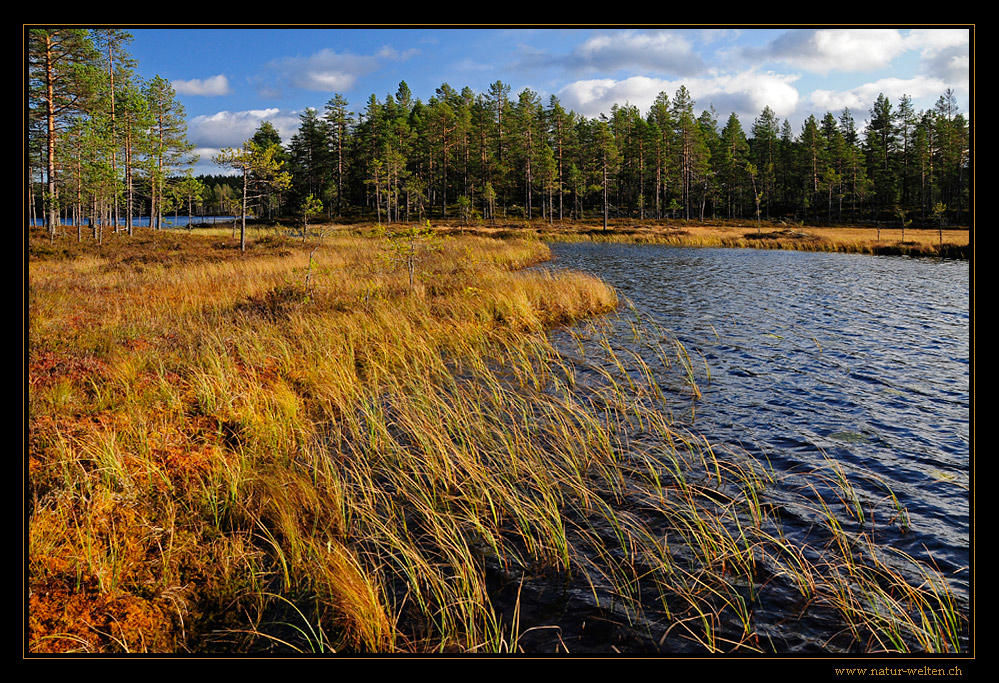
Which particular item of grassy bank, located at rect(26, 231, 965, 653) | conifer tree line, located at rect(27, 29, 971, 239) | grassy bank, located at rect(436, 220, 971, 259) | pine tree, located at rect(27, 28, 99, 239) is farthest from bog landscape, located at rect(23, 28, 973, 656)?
conifer tree line, located at rect(27, 29, 971, 239)

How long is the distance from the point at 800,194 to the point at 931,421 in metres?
93.9

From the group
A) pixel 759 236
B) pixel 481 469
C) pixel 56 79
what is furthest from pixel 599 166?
pixel 481 469

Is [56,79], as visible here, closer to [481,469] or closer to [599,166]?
[481,469]

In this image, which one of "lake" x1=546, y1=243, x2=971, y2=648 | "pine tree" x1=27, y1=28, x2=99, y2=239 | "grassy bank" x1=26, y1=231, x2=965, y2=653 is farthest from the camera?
"pine tree" x1=27, y1=28, x2=99, y2=239

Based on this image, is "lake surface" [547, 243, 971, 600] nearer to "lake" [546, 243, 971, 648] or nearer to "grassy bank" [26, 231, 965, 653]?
"lake" [546, 243, 971, 648]

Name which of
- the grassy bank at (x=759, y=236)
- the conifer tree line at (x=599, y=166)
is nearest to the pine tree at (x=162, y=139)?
the conifer tree line at (x=599, y=166)

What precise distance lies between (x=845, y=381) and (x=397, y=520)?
29.8 ft

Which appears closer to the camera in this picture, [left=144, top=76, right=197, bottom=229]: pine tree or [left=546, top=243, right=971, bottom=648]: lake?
[left=546, top=243, right=971, bottom=648]: lake

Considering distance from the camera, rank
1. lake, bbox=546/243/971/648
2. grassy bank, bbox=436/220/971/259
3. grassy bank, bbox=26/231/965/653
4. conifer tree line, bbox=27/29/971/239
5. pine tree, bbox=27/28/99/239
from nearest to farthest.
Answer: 1. grassy bank, bbox=26/231/965/653
2. lake, bbox=546/243/971/648
3. pine tree, bbox=27/28/99/239
4. grassy bank, bbox=436/220/971/259
5. conifer tree line, bbox=27/29/971/239

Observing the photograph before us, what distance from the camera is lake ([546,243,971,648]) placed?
572 cm

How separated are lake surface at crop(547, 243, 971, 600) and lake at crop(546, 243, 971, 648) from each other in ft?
0.09

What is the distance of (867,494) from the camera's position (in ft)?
18.1

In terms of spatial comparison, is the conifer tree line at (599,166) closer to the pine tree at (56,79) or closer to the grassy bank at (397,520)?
the pine tree at (56,79)

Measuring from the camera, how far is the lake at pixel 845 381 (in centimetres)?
572
